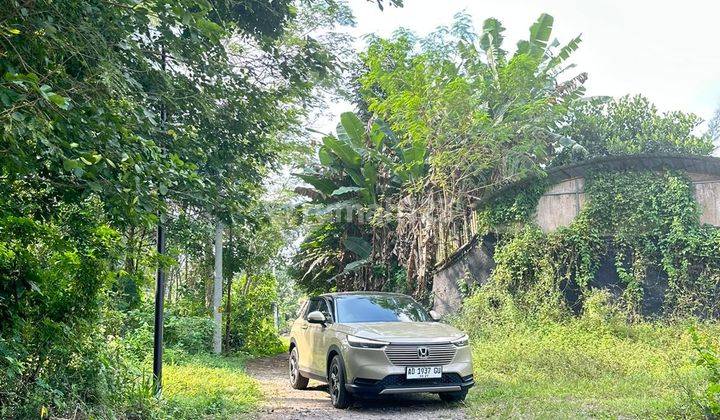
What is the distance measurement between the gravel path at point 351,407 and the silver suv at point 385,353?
0.81 feet

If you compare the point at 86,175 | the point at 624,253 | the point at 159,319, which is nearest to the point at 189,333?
the point at 159,319

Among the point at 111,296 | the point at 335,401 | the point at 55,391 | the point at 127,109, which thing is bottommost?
the point at 335,401

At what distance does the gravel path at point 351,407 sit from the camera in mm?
7172

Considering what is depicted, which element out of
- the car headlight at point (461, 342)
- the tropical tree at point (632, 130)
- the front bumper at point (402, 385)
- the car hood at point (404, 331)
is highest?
the tropical tree at point (632, 130)

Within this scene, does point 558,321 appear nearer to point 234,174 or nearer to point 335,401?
point 335,401

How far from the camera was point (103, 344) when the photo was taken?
571cm

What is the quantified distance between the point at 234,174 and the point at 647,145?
17461 millimetres

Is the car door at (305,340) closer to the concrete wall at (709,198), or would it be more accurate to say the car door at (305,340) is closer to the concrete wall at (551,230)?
the concrete wall at (551,230)

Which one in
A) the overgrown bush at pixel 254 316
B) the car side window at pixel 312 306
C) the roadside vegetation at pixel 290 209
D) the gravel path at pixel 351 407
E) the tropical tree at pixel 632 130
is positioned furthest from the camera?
the tropical tree at pixel 632 130

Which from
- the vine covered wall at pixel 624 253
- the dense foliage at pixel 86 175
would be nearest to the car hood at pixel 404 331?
the dense foliage at pixel 86 175

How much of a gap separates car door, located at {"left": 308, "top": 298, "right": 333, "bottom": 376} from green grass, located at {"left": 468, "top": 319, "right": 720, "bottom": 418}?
2.16 meters

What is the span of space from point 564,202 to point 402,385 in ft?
28.4

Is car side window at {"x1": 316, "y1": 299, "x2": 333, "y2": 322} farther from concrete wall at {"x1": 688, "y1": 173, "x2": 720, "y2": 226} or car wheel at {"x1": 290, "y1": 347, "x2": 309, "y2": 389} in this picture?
concrete wall at {"x1": 688, "y1": 173, "x2": 720, "y2": 226}

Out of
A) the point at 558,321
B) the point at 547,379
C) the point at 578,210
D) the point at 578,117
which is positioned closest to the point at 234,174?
the point at 547,379
